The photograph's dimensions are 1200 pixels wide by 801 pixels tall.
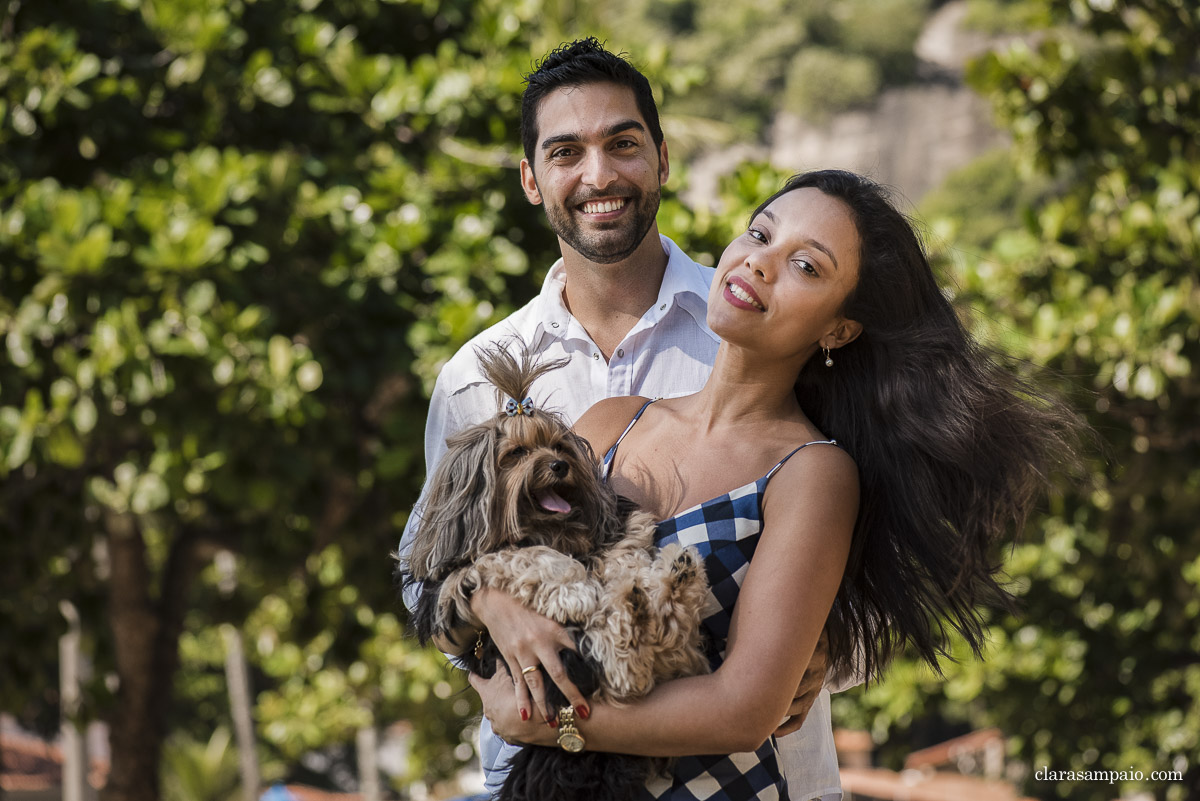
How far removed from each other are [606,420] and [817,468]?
0.60 meters

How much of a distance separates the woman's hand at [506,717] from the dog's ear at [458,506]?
0.81ft

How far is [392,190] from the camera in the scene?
677cm

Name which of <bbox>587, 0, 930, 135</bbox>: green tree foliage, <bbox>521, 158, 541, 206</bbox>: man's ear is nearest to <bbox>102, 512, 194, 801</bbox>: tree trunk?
<bbox>521, 158, 541, 206</bbox>: man's ear

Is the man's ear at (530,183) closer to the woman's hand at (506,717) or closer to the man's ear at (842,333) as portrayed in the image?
the man's ear at (842,333)

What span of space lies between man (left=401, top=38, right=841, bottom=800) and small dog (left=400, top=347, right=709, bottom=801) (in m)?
0.55

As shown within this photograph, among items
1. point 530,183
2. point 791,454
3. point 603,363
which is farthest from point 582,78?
point 791,454

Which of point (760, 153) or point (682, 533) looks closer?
point (682, 533)

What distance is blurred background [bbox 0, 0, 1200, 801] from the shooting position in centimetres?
571

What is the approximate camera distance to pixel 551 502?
7.82 ft

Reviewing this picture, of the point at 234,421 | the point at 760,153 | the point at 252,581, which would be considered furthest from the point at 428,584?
the point at 760,153

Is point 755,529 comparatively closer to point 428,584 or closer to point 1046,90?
point 428,584

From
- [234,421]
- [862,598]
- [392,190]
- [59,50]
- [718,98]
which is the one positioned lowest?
[862,598]

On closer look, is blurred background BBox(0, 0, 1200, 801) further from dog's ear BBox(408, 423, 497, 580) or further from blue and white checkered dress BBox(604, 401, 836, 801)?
dog's ear BBox(408, 423, 497, 580)

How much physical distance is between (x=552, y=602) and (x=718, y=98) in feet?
221
